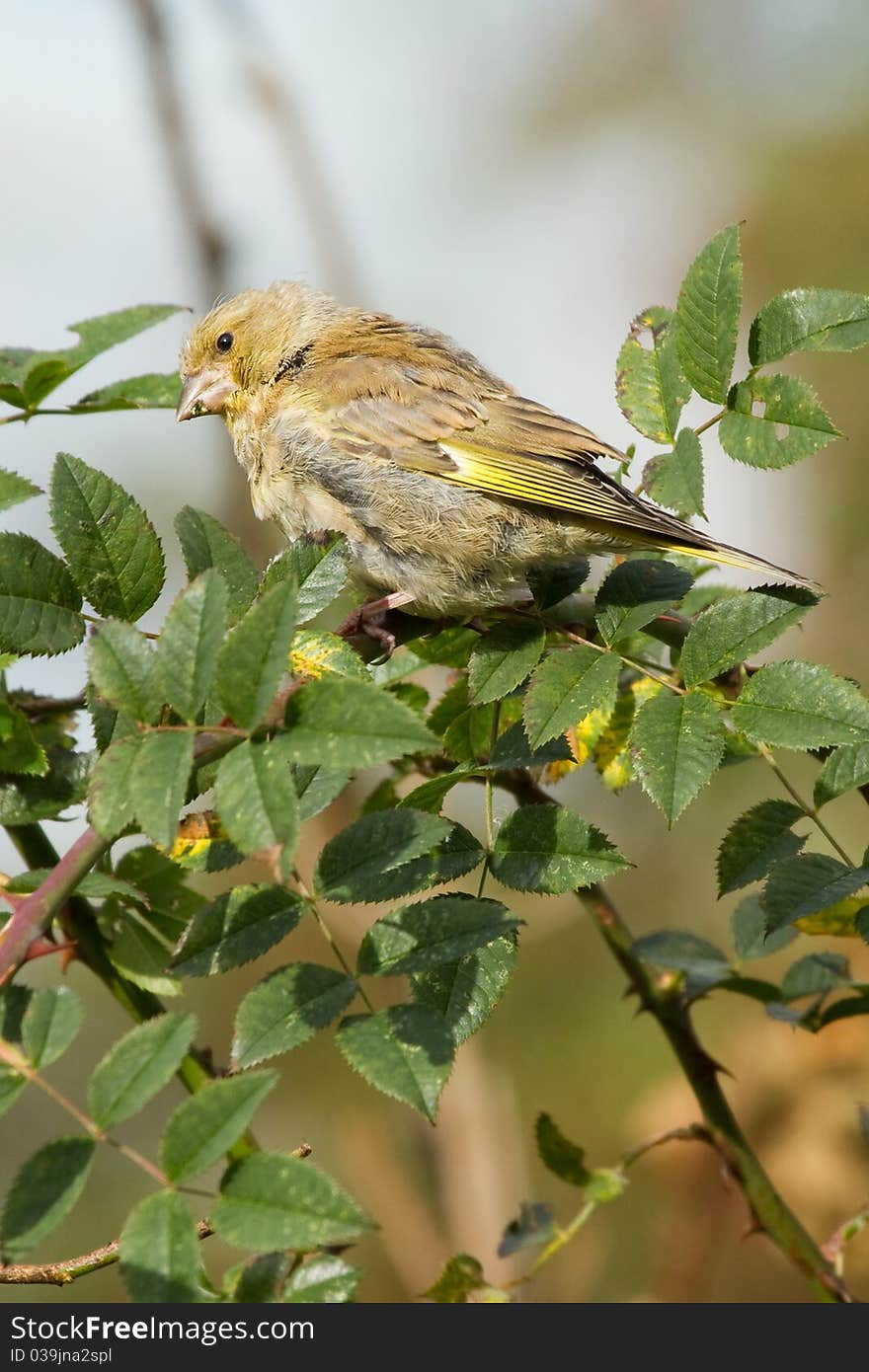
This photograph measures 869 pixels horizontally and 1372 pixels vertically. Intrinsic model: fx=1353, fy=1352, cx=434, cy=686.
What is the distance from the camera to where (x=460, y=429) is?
10.3ft

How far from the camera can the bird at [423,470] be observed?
110 inches

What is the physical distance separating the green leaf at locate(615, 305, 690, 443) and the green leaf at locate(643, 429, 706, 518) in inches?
1.4

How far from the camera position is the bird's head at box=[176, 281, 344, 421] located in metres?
3.69

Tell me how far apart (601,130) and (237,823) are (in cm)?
640

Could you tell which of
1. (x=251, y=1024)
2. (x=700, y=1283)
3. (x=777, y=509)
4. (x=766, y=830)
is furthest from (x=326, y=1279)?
(x=777, y=509)

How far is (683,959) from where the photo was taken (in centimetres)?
227

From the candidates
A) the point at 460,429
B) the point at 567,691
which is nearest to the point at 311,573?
the point at 567,691

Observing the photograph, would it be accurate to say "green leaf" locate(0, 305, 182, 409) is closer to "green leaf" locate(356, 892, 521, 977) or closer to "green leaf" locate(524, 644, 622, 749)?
"green leaf" locate(524, 644, 622, 749)

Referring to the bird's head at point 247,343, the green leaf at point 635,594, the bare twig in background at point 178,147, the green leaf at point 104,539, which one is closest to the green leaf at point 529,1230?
the green leaf at point 635,594

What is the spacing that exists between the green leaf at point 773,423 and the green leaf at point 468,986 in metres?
0.93

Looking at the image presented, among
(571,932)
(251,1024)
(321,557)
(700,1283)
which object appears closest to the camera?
(251,1024)

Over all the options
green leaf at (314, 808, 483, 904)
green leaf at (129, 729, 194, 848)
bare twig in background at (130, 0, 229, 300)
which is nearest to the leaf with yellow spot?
green leaf at (314, 808, 483, 904)

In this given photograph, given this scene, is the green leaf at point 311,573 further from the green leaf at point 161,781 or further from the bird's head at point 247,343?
the bird's head at point 247,343

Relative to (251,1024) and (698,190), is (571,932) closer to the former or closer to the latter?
(251,1024)
